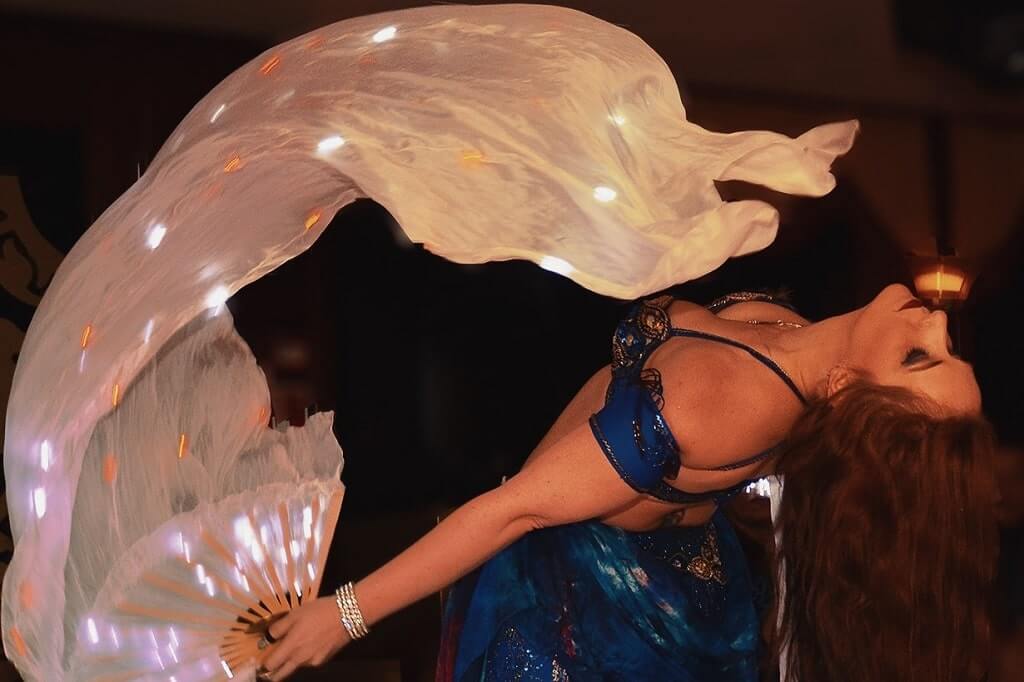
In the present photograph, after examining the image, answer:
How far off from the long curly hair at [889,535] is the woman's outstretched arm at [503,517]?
0.14 metres

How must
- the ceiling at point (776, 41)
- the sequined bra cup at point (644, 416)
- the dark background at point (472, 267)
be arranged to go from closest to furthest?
the sequined bra cup at point (644, 416) < the dark background at point (472, 267) < the ceiling at point (776, 41)

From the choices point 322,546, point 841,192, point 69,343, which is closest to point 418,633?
point 322,546

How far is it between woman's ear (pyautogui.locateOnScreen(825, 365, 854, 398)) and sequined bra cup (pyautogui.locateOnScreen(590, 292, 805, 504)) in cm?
2

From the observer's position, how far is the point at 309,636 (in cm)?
102

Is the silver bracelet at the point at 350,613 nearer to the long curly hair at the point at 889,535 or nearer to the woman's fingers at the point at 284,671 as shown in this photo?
the woman's fingers at the point at 284,671

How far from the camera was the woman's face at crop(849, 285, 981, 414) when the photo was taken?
984 millimetres

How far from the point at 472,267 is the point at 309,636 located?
0.61 m

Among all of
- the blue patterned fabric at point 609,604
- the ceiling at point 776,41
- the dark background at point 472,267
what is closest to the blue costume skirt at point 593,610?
the blue patterned fabric at point 609,604

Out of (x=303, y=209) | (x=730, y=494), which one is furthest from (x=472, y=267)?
(x=730, y=494)

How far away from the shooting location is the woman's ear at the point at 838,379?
989 millimetres

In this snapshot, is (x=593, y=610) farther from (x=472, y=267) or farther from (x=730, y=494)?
(x=472, y=267)

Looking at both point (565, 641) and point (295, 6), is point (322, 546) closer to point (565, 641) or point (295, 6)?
point (565, 641)

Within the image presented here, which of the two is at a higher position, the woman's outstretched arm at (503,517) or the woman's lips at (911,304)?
the woman's lips at (911,304)

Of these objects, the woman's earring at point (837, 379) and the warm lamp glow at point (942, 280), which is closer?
the woman's earring at point (837, 379)
